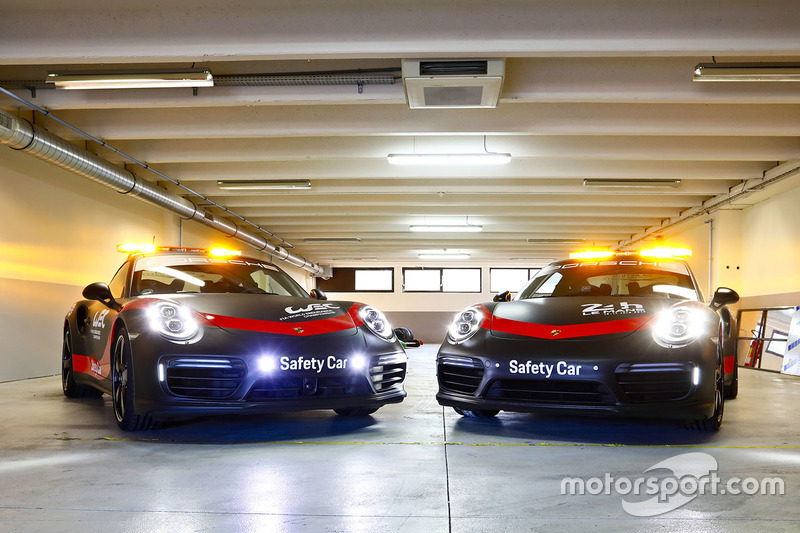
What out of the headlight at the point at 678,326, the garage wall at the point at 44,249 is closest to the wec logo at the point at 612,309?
the headlight at the point at 678,326

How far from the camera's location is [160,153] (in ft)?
30.1

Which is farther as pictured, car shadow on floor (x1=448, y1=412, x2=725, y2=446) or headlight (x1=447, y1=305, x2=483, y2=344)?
headlight (x1=447, y1=305, x2=483, y2=344)

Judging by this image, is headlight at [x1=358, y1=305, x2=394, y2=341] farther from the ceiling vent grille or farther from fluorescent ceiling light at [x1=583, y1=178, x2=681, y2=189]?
fluorescent ceiling light at [x1=583, y1=178, x2=681, y2=189]

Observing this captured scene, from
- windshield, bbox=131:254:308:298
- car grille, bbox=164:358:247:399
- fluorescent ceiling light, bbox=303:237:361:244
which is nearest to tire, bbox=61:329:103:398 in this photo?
windshield, bbox=131:254:308:298

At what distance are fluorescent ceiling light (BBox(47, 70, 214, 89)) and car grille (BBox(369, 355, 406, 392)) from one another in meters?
3.46

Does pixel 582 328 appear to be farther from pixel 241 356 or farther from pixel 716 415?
pixel 241 356

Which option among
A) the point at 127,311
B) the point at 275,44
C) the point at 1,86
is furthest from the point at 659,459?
the point at 1,86

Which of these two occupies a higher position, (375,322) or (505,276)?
(375,322)

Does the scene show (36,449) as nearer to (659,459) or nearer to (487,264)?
(659,459)

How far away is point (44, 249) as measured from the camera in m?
8.41

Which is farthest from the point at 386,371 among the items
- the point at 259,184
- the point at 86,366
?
the point at 259,184

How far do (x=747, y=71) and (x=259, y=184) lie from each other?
24.0 feet

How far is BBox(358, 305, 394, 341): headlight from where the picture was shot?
4.10 metres

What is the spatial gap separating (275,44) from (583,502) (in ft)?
14.3
